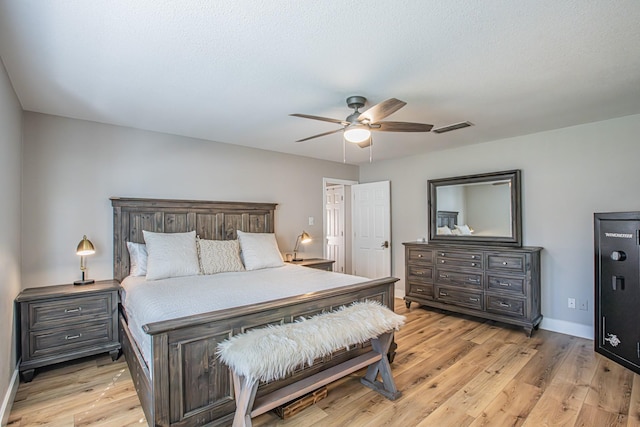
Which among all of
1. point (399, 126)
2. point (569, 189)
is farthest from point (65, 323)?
point (569, 189)

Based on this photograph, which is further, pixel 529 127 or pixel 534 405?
pixel 529 127

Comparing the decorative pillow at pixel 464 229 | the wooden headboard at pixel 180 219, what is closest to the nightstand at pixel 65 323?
the wooden headboard at pixel 180 219

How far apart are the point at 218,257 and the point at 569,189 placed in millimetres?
4100

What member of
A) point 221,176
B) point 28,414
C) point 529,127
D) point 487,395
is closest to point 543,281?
point 529,127

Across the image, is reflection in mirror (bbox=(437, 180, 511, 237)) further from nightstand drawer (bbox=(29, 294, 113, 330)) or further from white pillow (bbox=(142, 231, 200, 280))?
nightstand drawer (bbox=(29, 294, 113, 330))

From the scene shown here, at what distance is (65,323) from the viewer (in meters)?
2.81

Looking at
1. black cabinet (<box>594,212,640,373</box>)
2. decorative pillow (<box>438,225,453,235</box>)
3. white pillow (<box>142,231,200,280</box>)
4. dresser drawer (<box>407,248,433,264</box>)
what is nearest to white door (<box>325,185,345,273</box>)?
dresser drawer (<box>407,248,433,264</box>)

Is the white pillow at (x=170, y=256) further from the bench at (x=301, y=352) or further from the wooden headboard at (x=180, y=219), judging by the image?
the bench at (x=301, y=352)

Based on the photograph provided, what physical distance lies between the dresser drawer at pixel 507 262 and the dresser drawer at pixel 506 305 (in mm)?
352

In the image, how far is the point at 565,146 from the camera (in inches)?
144

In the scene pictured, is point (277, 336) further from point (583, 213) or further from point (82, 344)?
point (583, 213)

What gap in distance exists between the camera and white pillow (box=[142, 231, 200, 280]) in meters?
3.11

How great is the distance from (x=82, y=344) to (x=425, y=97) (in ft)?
12.3

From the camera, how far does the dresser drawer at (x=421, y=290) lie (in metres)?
4.49
